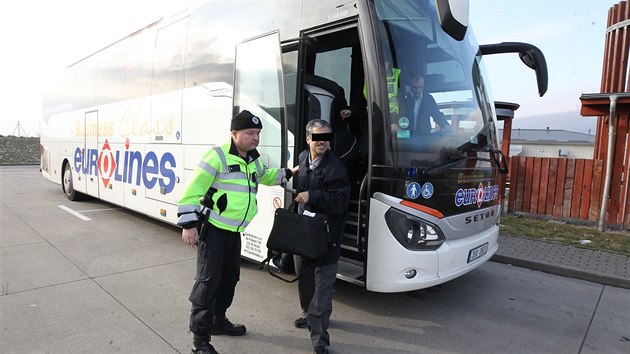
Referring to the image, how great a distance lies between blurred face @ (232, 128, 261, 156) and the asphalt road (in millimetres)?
1580

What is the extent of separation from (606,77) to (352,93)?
8.67 m

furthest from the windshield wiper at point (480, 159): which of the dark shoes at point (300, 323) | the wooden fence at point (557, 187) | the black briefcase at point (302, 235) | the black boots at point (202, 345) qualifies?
the wooden fence at point (557, 187)

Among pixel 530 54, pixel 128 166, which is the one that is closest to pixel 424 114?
pixel 530 54

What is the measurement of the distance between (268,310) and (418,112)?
2325mm

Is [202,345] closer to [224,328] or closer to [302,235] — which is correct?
[224,328]

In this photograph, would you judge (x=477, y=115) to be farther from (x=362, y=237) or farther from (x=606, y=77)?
(x=606, y=77)

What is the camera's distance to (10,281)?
4324mm

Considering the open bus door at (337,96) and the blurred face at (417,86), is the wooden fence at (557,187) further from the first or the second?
the blurred face at (417,86)

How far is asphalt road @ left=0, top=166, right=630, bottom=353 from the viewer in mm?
3219

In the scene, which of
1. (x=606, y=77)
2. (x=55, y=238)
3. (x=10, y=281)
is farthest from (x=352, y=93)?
(x=606, y=77)

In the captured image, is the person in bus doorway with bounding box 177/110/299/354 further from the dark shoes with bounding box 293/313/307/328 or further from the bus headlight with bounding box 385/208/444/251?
the bus headlight with bounding box 385/208/444/251

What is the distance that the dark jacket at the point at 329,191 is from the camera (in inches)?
115

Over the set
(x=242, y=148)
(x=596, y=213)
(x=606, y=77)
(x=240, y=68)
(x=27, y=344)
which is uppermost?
(x=606, y=77)

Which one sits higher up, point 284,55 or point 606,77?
point 606,77
